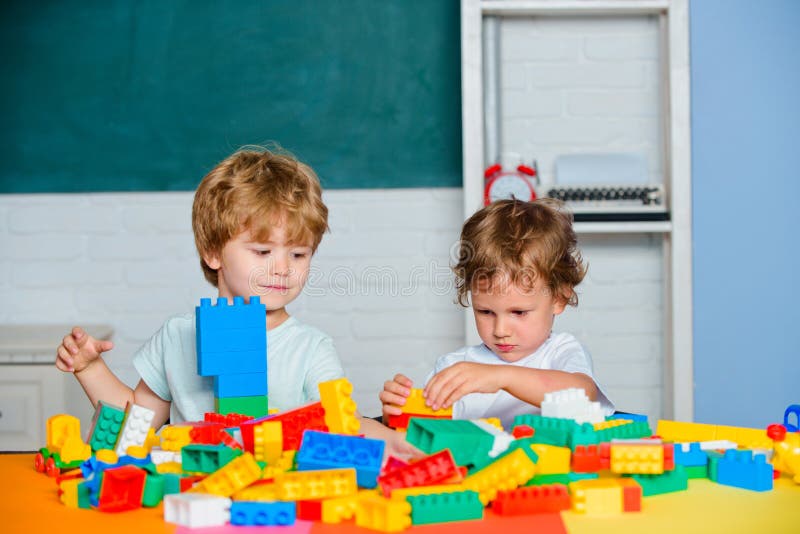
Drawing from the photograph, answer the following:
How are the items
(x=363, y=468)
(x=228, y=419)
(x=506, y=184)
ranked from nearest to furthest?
1. (x=363, y=468)
2. (x=228, y=419)
3. (x=506, y=184)

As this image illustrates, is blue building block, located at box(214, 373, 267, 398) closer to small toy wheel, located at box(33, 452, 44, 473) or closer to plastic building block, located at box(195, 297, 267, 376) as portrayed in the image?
plastic building block, located at box(195, 297, 267, 376)

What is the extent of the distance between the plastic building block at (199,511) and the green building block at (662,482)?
41 centimetres

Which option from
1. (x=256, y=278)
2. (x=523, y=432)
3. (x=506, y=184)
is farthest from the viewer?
(x=506, y=184)

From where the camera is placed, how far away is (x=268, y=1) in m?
2.90

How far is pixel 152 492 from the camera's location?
93 cm

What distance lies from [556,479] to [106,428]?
537 mm

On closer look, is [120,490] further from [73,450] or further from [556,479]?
[556,479]

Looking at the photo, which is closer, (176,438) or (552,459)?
(552,459)

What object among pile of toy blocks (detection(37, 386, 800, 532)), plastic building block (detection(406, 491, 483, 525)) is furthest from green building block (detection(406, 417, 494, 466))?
plastic building block (detection(406, 491, 483, 525))

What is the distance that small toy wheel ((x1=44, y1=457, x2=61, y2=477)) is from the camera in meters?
1.10

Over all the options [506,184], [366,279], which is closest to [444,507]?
[506,184]

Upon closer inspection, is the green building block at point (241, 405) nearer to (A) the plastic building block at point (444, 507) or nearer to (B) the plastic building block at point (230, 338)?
(B) the plastic building block at point (230, 338)

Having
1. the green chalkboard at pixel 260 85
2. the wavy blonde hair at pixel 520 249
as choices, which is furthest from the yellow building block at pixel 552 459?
the green chalkboard at pixel 260 85

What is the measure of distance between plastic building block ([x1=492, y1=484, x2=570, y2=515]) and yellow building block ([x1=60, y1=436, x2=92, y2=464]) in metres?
0.51
